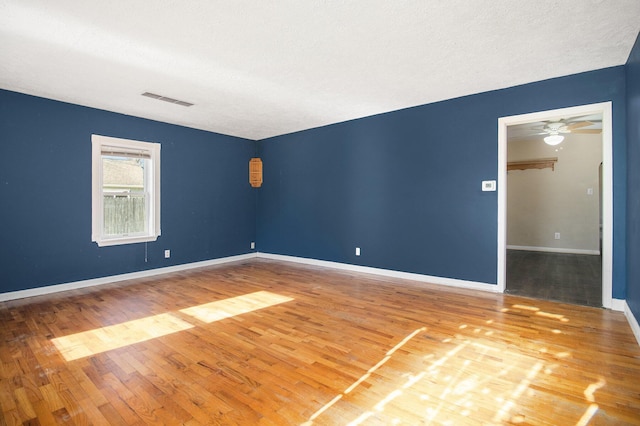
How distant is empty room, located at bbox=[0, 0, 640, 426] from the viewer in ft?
6.62

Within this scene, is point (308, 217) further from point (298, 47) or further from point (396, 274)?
point (298, 47)

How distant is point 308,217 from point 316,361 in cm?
399

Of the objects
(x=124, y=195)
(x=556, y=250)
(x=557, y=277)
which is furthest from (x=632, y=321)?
(x=124, y=195)

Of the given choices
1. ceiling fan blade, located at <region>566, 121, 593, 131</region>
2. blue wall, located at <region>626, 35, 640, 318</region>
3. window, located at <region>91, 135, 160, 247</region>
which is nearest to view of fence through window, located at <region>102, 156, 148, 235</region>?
window, located at <region>91, 135, 160, 247</region>

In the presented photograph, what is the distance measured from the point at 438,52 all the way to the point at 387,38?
0.60m

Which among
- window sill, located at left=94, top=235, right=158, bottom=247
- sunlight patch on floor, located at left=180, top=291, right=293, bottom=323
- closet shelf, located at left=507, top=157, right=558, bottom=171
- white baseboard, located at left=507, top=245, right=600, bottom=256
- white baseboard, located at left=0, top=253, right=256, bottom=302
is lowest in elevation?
sunlight patch on floor, located at left=180, top=291, right=293, bottom=323

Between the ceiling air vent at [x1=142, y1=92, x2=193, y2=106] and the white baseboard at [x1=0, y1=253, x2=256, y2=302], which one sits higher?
the ceiling air vent at [x1=142, y1=92, x2=193, y2=106]

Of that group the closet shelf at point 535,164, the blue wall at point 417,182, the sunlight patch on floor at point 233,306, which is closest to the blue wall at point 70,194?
the blue wall at point 417,182

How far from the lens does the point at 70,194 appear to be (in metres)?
4.36

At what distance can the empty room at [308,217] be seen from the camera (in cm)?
202

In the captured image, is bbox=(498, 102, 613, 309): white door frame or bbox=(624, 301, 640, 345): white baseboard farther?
bbox=(498, 102, 613, 309): white door frame

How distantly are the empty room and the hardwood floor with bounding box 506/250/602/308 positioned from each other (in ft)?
0.25

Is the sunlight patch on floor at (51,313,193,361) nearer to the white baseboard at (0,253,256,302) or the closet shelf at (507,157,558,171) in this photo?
the white baseboard at (0,253,256,302)

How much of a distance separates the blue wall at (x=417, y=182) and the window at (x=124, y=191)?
7.79 feet
